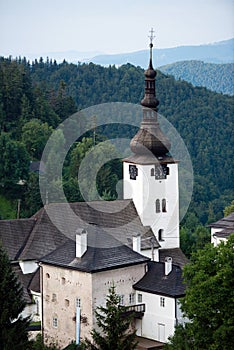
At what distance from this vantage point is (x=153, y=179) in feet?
150

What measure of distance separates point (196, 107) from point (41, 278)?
82.2m

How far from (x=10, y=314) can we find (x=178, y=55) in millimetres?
74890

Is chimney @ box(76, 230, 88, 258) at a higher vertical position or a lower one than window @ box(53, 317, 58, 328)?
higher

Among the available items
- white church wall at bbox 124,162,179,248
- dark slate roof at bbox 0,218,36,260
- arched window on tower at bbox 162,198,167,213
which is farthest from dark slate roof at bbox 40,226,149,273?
arched window on tower at bbox 162,198,167,213

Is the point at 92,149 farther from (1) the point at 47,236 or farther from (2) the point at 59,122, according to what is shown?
(1) the point at 47,236

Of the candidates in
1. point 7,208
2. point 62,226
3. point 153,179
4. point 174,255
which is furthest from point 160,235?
point 7,208

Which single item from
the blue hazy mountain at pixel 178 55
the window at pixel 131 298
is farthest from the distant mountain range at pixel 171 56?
the window at pixel 131 298

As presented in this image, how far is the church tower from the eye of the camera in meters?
45.6

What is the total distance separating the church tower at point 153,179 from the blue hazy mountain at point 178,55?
33117 mm

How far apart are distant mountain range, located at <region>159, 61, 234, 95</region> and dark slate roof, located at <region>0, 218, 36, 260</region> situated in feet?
281

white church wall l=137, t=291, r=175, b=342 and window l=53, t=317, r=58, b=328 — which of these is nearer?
white church wall l=137, t=291, r=175, b=342

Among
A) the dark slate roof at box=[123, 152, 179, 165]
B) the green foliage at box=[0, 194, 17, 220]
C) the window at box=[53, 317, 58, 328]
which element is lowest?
the window at box=[53, 317, 58, 328]

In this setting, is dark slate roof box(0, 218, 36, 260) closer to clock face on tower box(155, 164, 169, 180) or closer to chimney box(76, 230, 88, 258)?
clock face on tower box(155, 164, 169, 180)

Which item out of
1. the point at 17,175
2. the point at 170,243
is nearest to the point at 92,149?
the point at 17,175
